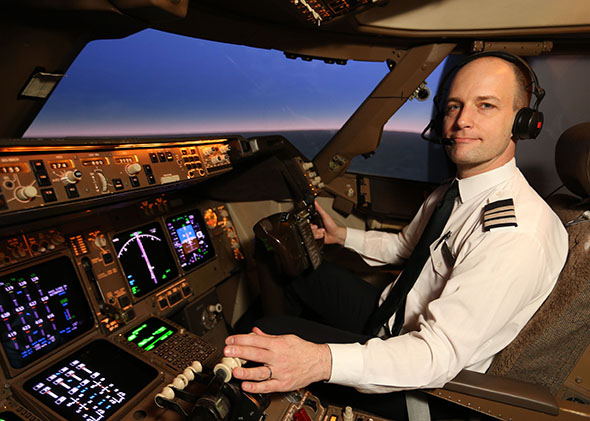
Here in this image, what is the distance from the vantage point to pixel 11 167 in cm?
81

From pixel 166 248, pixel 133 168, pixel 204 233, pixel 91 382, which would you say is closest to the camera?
pixel 91 382

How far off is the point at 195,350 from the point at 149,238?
22.7 inches

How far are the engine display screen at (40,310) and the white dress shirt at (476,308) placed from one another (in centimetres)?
86

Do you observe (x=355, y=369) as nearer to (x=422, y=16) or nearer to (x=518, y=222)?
(x=518, y=222)

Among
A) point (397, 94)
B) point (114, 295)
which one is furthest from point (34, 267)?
point (397, 94)

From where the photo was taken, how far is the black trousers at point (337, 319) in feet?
3.42

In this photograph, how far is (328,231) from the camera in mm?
1685

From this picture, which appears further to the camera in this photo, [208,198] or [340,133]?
[340,133]

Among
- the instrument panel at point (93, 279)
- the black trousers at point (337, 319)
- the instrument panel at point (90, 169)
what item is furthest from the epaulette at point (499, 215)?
the instrument panel at point (90, 169)

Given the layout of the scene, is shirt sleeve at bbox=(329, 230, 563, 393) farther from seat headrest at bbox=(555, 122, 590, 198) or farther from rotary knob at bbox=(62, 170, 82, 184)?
rotary knob at bbox=(62, 170, 82, 184)

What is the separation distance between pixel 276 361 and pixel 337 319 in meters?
0.79

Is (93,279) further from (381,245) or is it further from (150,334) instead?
(381,245)

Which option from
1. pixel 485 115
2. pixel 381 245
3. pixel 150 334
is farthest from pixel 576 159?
pixel 150 334

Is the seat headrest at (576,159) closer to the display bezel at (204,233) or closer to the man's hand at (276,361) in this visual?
the man's hand at (276,361)
